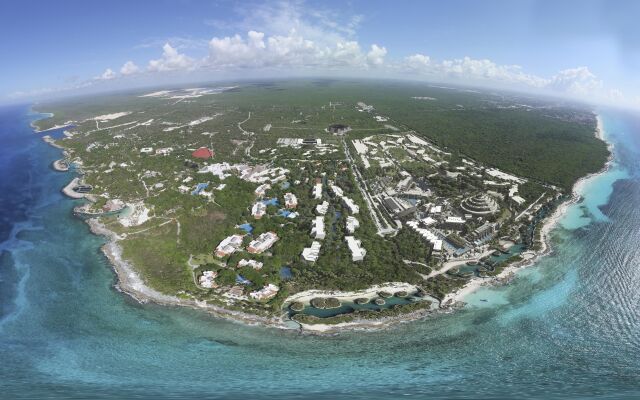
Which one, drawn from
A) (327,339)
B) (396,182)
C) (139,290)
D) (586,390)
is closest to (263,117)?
(396,182)

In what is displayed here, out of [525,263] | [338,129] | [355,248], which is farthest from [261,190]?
[338,129]

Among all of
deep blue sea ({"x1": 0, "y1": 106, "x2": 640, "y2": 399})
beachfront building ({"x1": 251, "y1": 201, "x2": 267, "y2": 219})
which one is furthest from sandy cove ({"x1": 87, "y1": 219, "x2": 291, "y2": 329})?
beachfront building ({"x1": 251, "y1": 201, "x2": 267, "y2": 219})

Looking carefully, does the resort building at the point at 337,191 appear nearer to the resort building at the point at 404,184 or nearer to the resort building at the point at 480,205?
the resort building at the point at 404,184

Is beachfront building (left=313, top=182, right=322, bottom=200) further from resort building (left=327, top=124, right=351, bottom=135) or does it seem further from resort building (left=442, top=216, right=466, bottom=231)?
resort building (left=327, top=124, right=351, bottom=135)

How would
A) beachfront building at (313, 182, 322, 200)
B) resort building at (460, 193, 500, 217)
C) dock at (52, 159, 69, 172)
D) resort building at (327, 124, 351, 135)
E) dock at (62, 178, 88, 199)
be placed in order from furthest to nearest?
resort building at (327, 124, 351, 135) < dock at (52, 159, 69, 172) < dock at (62, 178, 88, 199) < beachfront building at (313, 182, 322, 200) < resort building at (460, 193, 500, 217)

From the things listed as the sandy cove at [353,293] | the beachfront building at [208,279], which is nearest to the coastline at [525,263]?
the sandy cove at [353,293]

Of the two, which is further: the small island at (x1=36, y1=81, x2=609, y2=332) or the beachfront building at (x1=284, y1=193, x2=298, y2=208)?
the beachfront building at (x1=284, y1=193, x2=298, y2=208)

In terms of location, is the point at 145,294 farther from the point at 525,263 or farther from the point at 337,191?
the point at 525,263
